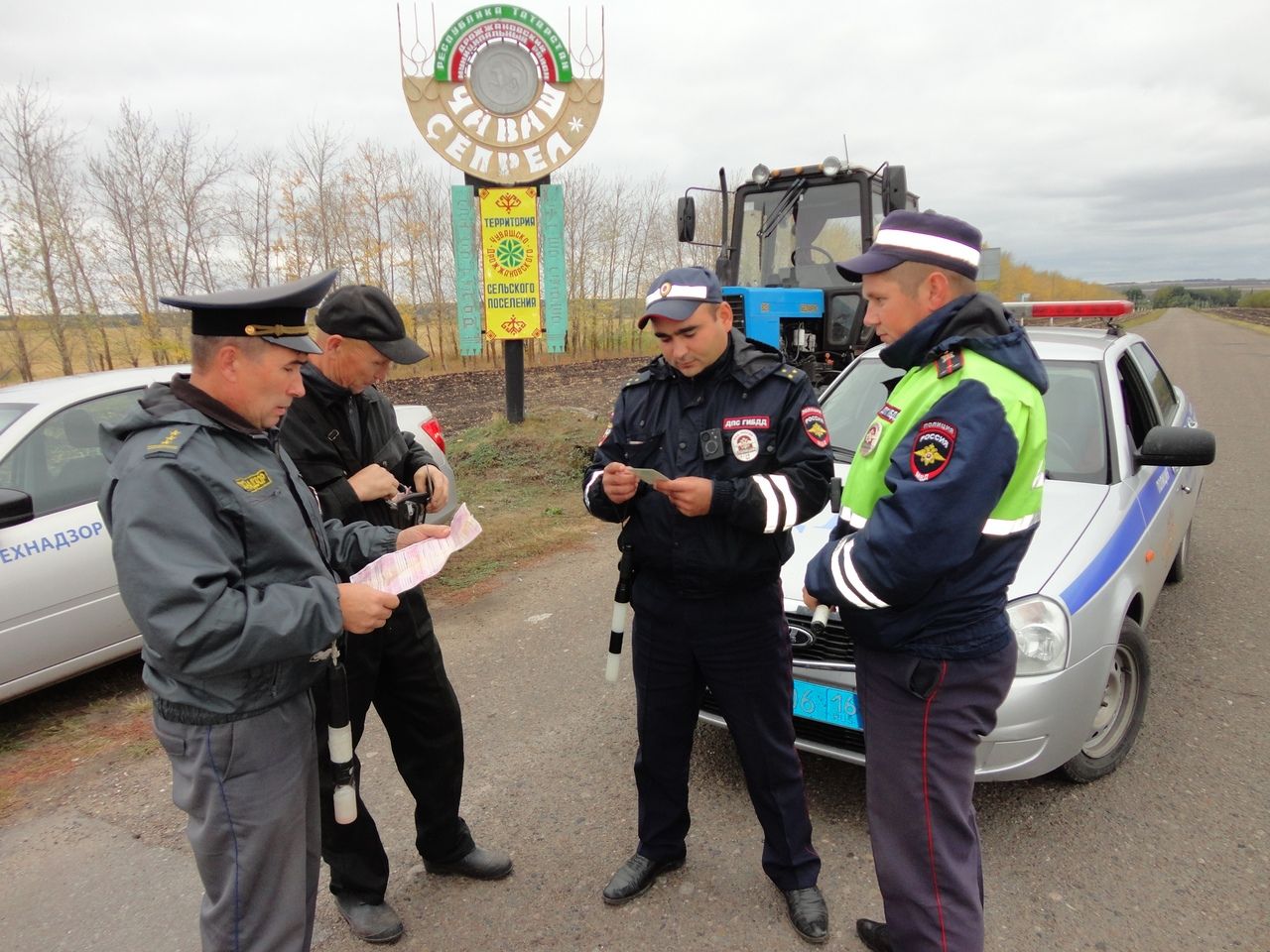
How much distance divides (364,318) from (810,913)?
218 centimetres

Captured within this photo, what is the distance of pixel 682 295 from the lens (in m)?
2.22

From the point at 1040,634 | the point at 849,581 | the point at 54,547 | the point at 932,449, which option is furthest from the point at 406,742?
the point at 54,547

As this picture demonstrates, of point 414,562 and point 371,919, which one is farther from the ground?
point 414,562

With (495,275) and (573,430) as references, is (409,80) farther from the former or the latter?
(573,430)

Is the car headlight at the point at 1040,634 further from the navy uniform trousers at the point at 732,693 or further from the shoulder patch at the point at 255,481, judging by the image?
the shoulder patch at the point at 255,481

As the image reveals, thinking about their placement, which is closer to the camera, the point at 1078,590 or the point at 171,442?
the point at 171,442

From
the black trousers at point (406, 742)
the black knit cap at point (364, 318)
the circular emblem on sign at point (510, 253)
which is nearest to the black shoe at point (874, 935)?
the black trousers at point (406, 742)

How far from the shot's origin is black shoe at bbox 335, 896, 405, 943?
7.73 ft

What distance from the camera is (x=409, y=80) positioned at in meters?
8.27

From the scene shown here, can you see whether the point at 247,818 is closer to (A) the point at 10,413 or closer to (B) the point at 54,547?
(B) the point at 54,547

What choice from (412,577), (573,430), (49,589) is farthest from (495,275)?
(412,577)

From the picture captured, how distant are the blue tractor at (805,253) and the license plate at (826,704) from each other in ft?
19.6

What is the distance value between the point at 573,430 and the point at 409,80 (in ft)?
13.4

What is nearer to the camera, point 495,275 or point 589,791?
point 589,791
